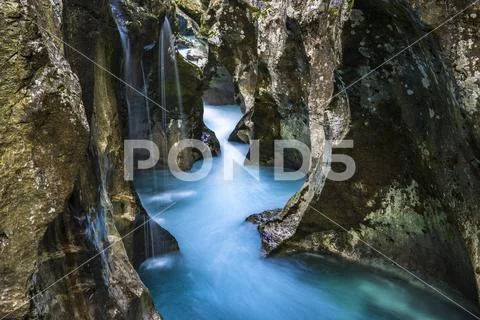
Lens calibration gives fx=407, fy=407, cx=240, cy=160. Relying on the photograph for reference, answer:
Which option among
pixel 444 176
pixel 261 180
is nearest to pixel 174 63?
pixel 261 180

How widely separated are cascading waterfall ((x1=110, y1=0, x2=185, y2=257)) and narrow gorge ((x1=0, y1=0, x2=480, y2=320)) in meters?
0.06

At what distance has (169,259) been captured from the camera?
28.7 ft

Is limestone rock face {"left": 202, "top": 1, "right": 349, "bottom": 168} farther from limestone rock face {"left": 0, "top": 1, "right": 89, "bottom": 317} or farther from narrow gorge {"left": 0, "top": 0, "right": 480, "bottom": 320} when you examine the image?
limestone rock face {"left": 0, "top": 1, "right": 89, "bottom": 317}

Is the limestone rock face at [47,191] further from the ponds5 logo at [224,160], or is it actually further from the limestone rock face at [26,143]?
the ponds5 logo at [224,160]

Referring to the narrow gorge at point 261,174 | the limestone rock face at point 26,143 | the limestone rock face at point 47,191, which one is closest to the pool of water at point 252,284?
the narrow gorge at point 261,174

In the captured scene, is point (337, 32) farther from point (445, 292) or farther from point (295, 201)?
point (445, 292)

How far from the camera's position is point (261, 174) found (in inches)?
578

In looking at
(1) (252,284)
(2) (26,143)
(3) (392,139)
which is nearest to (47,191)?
(2) (26,143)

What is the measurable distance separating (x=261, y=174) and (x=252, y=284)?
23.0 ft

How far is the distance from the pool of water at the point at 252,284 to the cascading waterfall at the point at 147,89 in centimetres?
76

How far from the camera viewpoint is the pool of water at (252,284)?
689cm

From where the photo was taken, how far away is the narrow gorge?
127 inches

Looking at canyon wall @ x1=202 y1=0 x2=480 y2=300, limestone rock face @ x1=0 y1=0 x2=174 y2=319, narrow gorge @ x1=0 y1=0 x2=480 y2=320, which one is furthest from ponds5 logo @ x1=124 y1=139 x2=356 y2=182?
→ limestone rock face @ x1=0 y1=0 x2=174 y2=319

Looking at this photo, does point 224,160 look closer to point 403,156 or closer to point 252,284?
point 252,284
